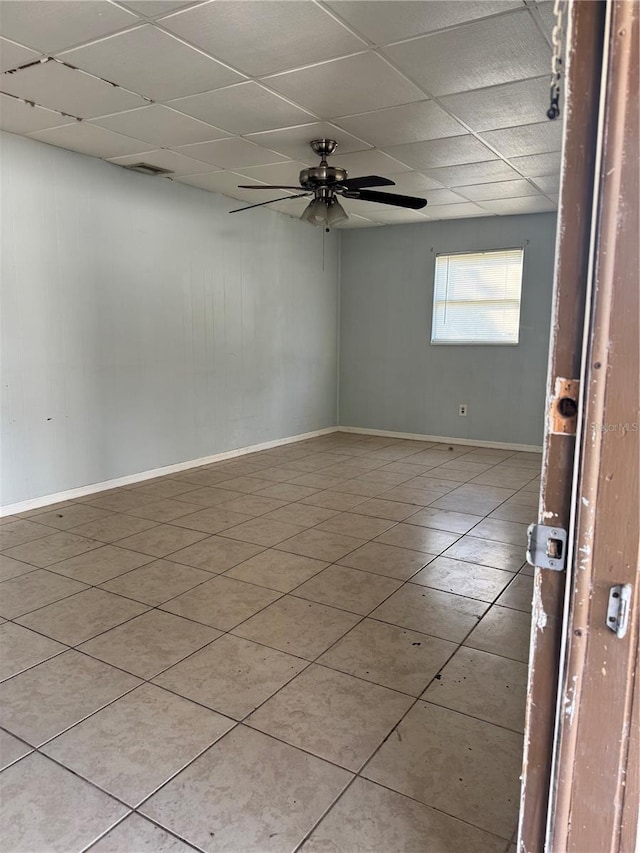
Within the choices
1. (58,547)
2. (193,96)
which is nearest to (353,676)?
(58,547)

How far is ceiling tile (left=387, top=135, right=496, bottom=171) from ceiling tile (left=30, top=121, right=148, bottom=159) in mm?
1847

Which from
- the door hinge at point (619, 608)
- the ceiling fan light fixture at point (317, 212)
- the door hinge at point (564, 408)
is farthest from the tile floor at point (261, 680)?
the ceiling fan light fixture at point (317, 212)

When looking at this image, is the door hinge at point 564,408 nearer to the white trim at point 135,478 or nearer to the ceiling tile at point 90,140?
the ceiling tile at point 90,140

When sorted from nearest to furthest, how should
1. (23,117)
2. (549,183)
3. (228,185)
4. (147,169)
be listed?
(23,117) → (147,169) → (549,183) → (228,185)

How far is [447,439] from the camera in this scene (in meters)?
6.93

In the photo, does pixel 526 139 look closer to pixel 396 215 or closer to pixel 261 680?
pixel 396 215

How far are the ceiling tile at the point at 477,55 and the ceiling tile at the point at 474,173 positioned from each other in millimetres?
1486

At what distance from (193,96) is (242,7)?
3.19ft

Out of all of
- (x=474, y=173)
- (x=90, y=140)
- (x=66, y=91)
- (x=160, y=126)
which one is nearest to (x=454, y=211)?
(x=474, y=173)

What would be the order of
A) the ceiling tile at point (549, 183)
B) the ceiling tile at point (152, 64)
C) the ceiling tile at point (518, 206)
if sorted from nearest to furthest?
the ceiling tile at point (152, 64) → the ceiling tile at point (549, 183) → the ceiling tile at point (518, 206)

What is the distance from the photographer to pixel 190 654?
229 cm

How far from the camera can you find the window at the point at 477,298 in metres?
6.34

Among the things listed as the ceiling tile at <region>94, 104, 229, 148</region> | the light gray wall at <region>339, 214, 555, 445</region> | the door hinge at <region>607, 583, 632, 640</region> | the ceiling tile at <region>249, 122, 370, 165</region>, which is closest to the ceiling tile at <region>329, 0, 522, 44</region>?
the ceiling tile at <region>249, 122, 370, 165</region>

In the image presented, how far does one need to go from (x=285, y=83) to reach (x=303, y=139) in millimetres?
869
